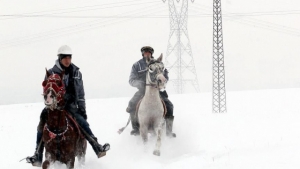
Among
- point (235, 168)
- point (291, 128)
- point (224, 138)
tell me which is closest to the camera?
point (235, 168)

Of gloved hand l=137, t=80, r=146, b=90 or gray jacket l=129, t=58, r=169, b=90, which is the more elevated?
gray jacket l=129, t=58, r=169, b=90

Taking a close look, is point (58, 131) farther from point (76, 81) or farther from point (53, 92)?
point (76, 81)

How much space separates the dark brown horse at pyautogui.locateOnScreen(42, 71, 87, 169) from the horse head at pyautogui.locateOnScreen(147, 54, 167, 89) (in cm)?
250

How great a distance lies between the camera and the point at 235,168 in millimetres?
6988

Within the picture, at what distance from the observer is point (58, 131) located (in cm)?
708

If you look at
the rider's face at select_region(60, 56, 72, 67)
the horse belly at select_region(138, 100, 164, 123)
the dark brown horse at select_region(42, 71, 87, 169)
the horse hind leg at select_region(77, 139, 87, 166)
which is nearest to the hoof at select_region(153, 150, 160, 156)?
the horse belly at select_region(138, 100, 164, 123)

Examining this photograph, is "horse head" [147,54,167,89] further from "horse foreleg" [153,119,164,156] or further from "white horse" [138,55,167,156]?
"horse foreleg" [153,119,164,156]

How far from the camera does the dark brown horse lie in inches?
265

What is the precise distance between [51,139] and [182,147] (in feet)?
17.3

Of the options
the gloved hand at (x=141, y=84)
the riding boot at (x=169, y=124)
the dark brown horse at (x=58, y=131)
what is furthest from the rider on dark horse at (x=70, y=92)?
the riding boot at (x=169, y=124)

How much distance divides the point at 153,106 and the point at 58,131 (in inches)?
133

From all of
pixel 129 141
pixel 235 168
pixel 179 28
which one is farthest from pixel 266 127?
pixel 179 28

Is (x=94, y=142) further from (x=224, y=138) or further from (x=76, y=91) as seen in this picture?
(x=224, y=138)

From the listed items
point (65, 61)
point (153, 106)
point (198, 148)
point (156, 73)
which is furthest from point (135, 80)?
point (65, 61)
